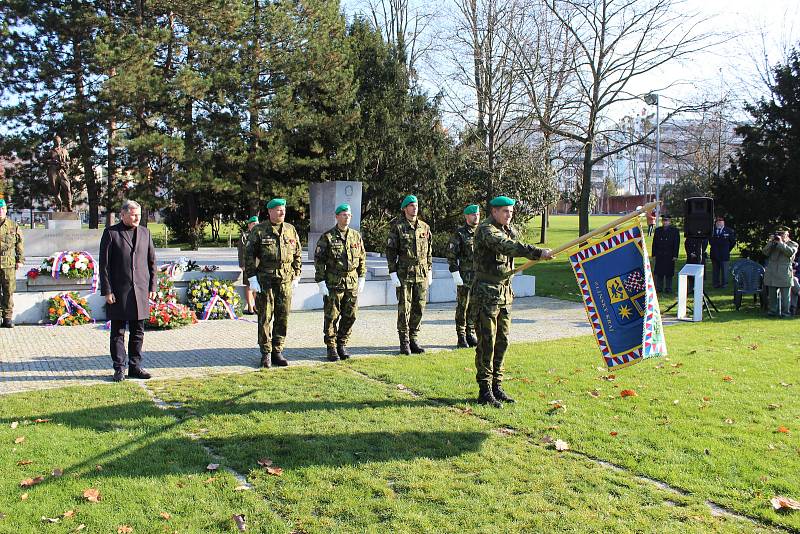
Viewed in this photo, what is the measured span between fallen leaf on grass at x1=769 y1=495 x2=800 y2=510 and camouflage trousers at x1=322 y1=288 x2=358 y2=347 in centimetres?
565

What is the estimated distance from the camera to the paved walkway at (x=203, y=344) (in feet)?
26.9

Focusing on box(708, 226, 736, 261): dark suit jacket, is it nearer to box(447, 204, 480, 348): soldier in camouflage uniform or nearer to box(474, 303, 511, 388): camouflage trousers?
box(447, 204, 480, 348): soldier in camouflage uniform

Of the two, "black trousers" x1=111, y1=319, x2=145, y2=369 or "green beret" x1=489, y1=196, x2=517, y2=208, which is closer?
"green beret" x1=489, y1=196, x2=517, y2=208

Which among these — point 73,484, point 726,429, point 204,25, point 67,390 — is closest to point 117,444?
point 73,484

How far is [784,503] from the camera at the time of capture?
14.0 ft

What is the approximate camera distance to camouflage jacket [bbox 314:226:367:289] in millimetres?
8844

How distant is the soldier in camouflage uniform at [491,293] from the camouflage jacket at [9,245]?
8.79 m

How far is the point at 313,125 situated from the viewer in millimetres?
26531

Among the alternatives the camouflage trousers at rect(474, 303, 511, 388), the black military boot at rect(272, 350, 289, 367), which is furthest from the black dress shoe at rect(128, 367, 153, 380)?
the camouflage trousers at rect(474, 303, 511, 388)

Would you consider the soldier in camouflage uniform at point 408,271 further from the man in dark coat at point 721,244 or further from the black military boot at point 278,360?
the man in dark coat at point 721,244

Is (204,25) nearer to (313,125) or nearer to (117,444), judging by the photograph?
(313,125)

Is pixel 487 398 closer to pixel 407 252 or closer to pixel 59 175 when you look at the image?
pixel 407 252

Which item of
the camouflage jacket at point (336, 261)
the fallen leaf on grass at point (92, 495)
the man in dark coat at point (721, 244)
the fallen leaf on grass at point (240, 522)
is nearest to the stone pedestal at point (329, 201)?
the man in dark coat at point (721, 244)

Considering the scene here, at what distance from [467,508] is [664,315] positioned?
10759 millimetres
